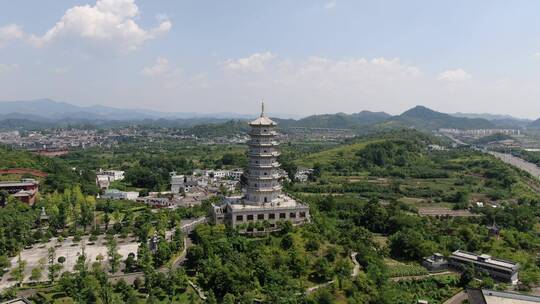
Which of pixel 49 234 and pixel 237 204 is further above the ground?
pixel 237 204

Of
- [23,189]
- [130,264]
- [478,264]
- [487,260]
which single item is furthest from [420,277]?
[23,189]

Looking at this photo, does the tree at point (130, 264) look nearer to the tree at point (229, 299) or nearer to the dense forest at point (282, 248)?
the dense forest at point (282, 248)

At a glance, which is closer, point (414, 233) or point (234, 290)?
point (234, 290)

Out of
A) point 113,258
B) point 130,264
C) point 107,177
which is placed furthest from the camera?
point 107,177

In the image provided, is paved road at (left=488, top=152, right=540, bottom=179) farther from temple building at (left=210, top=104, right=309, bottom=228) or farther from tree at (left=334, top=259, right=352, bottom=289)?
tree at (left=334, top=259, right=352, bottom=289)

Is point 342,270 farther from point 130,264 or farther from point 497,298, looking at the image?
point 130,264

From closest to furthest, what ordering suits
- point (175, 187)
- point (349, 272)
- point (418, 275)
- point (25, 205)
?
point (349, 272), point (418, 275), point (25, 205), point (175, 187)

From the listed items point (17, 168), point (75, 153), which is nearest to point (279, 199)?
point (17, 168)

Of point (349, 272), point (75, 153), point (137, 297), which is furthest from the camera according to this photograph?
point (75, 153)

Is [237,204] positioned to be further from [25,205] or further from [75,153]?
[75,153]

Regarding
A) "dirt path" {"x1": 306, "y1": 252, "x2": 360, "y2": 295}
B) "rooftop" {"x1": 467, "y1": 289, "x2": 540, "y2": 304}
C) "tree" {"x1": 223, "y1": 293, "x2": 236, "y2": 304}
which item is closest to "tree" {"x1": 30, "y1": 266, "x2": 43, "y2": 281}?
"tree" {"x1": 223, "y1": 293, "x2": 236, "y2": 304}
